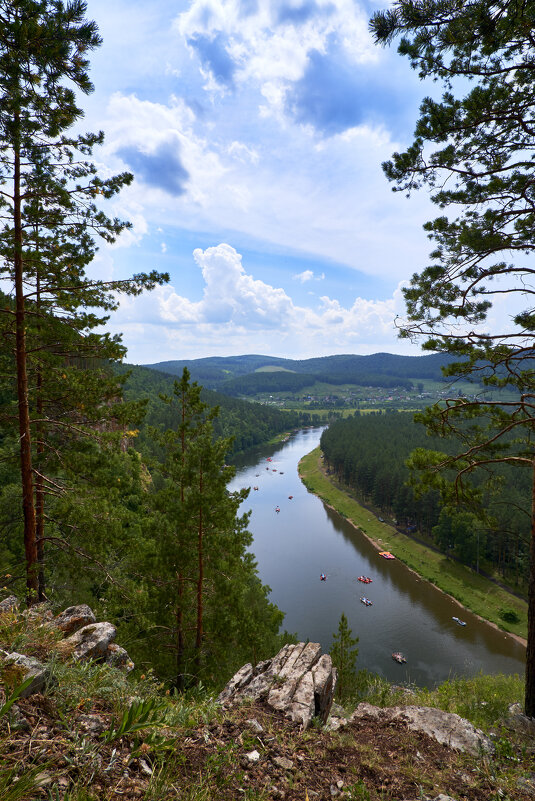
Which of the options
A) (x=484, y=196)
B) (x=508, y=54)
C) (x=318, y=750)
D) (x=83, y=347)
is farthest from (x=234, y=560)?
(x=508, y=54)

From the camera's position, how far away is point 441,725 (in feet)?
18.4

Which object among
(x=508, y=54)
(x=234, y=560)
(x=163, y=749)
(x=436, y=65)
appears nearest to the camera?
(x=163, y=749)

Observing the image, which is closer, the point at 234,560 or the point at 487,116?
the point at 487,116

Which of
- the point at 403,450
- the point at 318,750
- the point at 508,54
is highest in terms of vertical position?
the point at 508,54

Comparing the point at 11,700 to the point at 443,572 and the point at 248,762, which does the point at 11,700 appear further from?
the point at 443,572

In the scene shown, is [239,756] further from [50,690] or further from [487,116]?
[487,116]

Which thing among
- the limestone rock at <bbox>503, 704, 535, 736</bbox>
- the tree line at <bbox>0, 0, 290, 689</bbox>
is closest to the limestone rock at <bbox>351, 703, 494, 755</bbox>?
the limestone rock at <bbox>503, 704, 535, 736</bbox>

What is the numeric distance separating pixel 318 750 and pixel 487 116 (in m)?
10.3

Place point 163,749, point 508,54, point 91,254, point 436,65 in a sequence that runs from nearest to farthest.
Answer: point 163,749 → point 508,54 → point 436,65 → point 91,254

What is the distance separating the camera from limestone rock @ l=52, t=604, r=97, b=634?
600 centimetres

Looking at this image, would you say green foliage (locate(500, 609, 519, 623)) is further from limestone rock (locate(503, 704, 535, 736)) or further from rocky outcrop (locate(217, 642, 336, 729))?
rocky outcrop (locate(217, 642, 336, 729))

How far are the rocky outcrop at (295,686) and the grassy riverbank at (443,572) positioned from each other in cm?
3652

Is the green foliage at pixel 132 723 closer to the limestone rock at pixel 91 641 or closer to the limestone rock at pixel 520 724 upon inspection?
the limestone rock at pixel 91 641

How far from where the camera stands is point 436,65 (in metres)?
6.33
